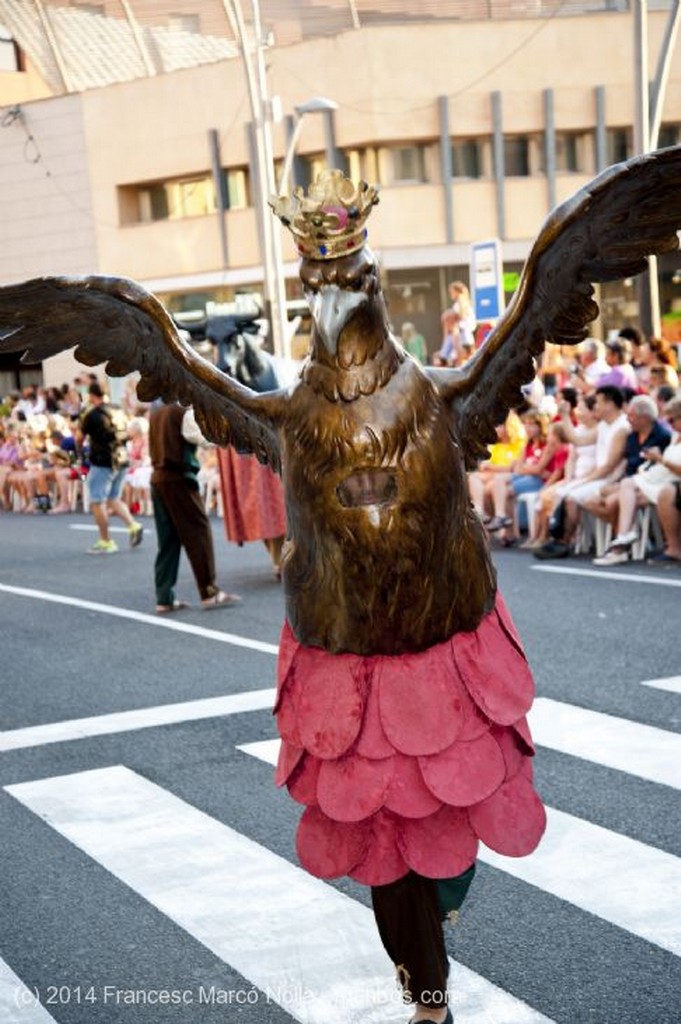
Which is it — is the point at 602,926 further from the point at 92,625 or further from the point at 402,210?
the point at 402,210

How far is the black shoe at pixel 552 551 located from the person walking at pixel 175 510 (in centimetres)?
312

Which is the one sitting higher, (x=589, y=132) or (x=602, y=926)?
(x=589, y=132)

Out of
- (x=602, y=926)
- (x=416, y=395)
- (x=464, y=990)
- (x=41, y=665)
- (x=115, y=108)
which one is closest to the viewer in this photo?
(x=416, y=395)

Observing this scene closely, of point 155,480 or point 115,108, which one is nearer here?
point 155,480

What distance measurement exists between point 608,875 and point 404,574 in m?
1.80

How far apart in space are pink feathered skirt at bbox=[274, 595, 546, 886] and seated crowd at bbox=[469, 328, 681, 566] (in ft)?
26.2

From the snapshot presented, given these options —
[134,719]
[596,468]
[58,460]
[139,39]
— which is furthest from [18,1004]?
[139,39]

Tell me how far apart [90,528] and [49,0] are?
3198cm

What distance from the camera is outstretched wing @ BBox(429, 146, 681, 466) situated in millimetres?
3242

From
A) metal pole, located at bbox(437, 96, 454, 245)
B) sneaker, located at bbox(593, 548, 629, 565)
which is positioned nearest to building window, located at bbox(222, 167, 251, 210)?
metal pole, located at bbox(437, 96, 454, 245)

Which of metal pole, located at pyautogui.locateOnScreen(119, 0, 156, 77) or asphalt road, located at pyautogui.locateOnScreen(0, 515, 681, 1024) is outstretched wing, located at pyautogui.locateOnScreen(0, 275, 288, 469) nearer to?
asphalt road, located at pyautogui.locateOnScreen(0, 515, 681, 1024)

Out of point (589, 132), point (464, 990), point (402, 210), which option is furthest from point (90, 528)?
point (589, 132)

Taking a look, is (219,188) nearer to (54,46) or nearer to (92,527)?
(54,46)

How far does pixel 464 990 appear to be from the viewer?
382 cm
